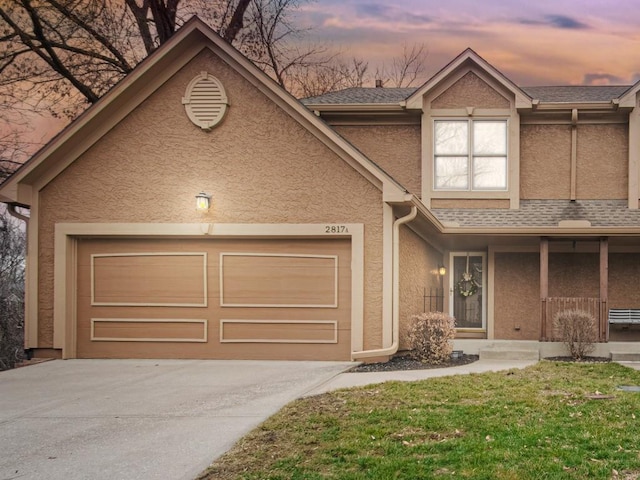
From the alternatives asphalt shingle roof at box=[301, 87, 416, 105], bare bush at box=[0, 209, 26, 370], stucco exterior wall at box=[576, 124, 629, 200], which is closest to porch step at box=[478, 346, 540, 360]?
stucco exterior wall at box=[576, 124, 629, 200]

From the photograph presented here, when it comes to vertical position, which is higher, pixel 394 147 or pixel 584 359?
pixel 394 147

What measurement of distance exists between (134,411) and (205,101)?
596 cm

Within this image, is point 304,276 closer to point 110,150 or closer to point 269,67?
point 110,150

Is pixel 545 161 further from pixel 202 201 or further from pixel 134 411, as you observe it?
pixel 134 411

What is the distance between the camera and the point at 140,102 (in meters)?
10.4

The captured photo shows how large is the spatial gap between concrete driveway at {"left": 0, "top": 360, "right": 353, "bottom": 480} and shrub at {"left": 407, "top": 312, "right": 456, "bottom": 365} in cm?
148

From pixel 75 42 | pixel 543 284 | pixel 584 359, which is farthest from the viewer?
pixel 75 42

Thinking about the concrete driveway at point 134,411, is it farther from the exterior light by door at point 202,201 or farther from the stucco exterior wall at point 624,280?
the stucco exterior wall at point 624,280

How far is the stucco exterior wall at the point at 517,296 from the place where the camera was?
13.4 metres

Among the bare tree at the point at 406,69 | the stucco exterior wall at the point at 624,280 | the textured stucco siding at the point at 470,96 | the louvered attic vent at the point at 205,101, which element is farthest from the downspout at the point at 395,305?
the bare tree at the point at 406,69

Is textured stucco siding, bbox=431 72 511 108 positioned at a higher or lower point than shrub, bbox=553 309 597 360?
higher

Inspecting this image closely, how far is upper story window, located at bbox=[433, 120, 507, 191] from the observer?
1347 cm

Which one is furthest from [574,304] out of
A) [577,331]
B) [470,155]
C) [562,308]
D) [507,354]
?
[470,155]

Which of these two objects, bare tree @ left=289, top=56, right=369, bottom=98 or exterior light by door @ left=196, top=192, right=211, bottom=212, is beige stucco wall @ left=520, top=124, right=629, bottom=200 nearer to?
exterior light by door @ left=196, top=192, right=211, bottom=212
